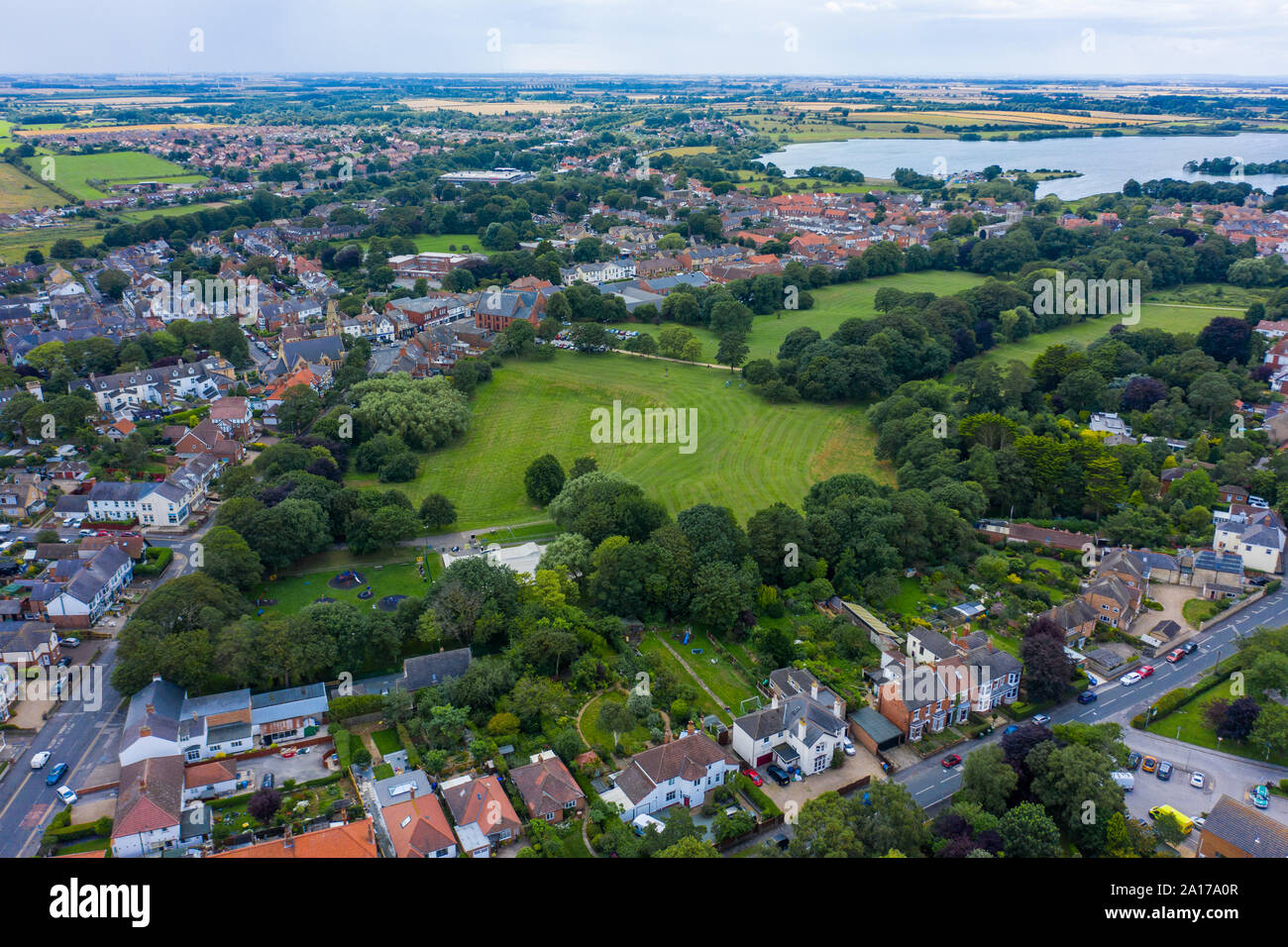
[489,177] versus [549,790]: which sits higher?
[489,177]

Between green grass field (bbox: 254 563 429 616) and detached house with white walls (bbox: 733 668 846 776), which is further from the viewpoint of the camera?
green grass field (bbox: 254 563 429 616)

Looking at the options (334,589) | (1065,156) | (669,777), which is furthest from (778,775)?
(1065,156)

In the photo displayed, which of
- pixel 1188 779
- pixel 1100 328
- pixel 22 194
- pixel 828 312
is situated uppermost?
pixel 22 194

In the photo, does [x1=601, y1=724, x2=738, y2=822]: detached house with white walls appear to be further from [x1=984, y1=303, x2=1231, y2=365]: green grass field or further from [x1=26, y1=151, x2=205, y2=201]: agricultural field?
[x1=26, y1=151, x2=205, y2=201]: agricultural field

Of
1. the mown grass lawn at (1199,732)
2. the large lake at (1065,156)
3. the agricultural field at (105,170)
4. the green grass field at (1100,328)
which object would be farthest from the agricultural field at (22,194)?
the mown grass lawn at (1199,732)

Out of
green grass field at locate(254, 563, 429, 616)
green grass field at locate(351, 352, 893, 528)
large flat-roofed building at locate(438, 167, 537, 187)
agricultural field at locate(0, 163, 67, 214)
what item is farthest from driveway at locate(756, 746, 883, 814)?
agricultural field at locate(0, 163, 67, 214)

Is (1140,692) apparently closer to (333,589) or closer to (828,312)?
(333,589)
